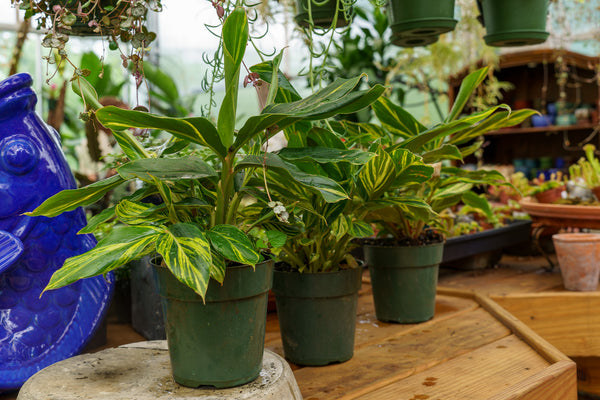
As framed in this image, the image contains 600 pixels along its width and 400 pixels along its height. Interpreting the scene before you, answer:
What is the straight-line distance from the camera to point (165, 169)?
0.73m

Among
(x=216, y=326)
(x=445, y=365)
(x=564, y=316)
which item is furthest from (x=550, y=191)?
(x=216, y=326)

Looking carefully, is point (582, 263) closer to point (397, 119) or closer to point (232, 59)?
point (397, 119)

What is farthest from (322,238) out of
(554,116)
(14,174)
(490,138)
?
→ (490,138)

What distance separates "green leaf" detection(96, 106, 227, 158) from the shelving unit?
3.40m

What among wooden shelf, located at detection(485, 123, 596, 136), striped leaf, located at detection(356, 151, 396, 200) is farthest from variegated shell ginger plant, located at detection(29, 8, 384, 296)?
wooden shelf, located at detection(485, 123, 596, 136)

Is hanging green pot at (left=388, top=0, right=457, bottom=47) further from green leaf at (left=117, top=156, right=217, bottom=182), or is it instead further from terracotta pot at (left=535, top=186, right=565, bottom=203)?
terracotta pot at (left=535, top=186, right=565, bottom=203)

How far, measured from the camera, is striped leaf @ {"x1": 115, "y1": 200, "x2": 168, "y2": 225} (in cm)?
77

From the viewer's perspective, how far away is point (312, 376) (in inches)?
39.3

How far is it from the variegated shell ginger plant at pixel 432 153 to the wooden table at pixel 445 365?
244 mm

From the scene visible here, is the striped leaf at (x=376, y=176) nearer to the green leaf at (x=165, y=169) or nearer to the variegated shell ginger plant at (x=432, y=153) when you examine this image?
the variegated shell ginger plant at (x=432, y=153)

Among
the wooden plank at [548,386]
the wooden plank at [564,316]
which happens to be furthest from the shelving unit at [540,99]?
the wooden plank at [548,386]

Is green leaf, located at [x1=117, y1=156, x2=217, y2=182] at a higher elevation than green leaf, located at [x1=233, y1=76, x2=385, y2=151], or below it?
below

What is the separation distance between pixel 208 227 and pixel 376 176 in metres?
0.32

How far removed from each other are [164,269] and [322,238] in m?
0.37
